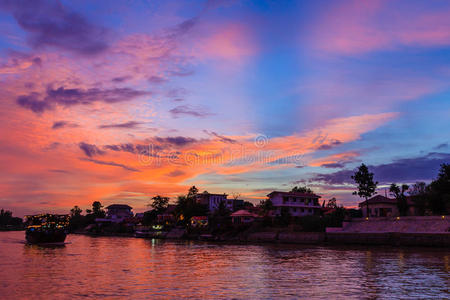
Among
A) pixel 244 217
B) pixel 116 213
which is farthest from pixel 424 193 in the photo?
pixel 116 213

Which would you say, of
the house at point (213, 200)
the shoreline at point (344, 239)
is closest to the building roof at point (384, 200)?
the shoreline at point (344, 239)

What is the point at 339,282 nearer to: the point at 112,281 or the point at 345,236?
the point at 112,281

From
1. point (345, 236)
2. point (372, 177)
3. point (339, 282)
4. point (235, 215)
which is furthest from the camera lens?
point (235, 215)

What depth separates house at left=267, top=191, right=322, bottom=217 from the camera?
102938mm

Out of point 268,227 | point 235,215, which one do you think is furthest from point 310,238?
point 235,215

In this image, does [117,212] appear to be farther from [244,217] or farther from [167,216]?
[244,217]

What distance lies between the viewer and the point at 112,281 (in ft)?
93.5

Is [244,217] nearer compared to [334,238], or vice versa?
[334,238]

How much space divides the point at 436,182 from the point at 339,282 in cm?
5685

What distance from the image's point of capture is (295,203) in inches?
4144

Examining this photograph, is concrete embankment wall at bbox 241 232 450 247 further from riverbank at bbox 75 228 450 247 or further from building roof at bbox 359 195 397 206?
building roof at bbox 359 195 397 206

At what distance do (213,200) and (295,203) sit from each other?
1509 inches

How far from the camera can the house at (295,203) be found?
338 feet

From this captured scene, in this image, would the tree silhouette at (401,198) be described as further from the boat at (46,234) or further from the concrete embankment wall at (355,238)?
the boat at (46,234)
